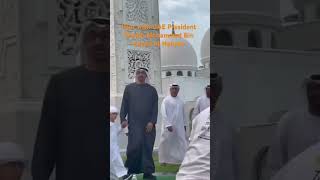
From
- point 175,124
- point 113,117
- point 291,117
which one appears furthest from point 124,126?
point 291,117

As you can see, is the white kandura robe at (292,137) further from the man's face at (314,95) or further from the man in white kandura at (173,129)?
the man in white kandura at (173,129)

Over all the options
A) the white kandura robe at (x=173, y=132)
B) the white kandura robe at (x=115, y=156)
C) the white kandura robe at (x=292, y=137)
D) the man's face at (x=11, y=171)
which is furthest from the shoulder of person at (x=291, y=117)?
the man's face at (x=11, y=171)

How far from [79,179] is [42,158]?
0.57 ft

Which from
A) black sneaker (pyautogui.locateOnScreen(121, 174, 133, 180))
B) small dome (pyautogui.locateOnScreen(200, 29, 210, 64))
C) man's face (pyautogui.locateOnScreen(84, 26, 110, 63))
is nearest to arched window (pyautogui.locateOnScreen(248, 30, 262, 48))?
small dome (pyautogui.locateOnScreen(200, 29, 210, 64))

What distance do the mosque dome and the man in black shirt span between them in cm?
30

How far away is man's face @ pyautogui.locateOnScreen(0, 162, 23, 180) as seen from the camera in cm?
163

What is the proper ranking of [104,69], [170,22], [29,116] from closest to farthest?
[29,116] → [104,69] → [170,22]

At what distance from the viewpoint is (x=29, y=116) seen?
5.28ft

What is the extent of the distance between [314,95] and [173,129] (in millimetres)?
620

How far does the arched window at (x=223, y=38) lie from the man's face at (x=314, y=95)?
38 cm

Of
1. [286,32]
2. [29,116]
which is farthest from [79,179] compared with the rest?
[286,32]

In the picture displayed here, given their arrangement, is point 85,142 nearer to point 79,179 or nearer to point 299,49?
point 79,179

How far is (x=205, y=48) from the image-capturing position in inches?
74.7

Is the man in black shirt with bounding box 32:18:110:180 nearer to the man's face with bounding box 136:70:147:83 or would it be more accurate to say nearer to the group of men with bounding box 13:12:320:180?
the group of men with bounding box 13:12:320:180
